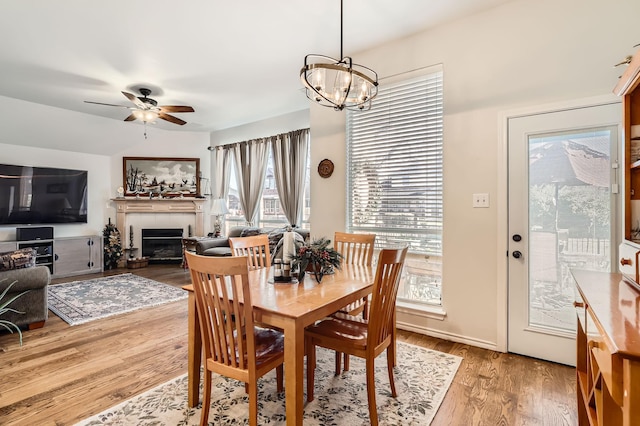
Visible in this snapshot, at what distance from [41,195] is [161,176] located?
6.63ft

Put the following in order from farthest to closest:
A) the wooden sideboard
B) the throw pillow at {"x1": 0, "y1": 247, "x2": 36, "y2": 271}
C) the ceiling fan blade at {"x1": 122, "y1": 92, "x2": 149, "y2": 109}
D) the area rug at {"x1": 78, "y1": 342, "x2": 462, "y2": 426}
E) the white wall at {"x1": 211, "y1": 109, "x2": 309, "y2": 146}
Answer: the white wall at {"x1": 211, "y1": 109, "x2": 309, "y2": 146} < the ceiling fan blade at {"x1": 122, "y1": 92, "x2": 149, "y2": 109} < the throw pillow at {"x1": 0, "y1": 247, "x2": 36, "y2": 271} < the area rug at {"x1": 78, "y1": 342, "x2": 462, "y2": 426} < the wooden sideboard

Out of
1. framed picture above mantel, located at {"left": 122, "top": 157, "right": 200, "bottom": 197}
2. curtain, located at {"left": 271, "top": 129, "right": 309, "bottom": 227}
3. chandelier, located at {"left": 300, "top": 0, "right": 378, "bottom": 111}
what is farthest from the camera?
framed picture above mantel, located at {"left": 122, "top": 157, "right": 200, "bottom": 197}

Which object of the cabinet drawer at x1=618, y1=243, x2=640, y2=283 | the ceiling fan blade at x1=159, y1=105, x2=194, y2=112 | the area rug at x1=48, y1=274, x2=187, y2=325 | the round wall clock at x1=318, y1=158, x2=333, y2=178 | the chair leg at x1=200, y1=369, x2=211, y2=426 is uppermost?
the ceiling fan blade at x1=159, y1=105, x2=194, y2=112

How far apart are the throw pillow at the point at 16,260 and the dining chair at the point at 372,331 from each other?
3061mm

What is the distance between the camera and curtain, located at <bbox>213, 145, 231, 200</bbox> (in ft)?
22.4

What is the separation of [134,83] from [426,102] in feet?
12.4

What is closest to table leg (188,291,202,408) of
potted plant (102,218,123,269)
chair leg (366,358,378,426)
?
chair leg (366,358,378,426)

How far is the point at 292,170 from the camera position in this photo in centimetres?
545

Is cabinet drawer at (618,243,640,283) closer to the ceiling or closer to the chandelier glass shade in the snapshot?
the chandelier glass shade

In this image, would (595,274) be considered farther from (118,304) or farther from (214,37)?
(118,304)

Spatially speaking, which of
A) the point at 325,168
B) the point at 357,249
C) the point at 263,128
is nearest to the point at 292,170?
the point at 263,128

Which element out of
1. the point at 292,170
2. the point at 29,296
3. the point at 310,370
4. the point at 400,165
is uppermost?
the point at 292,170

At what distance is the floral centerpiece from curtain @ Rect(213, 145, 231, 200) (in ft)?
16.8

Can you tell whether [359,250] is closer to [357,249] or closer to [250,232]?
A: [357,249]
